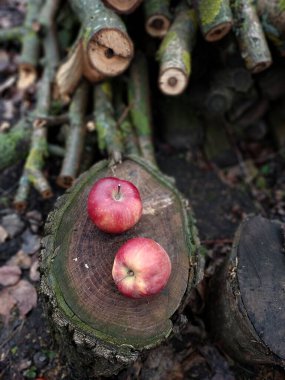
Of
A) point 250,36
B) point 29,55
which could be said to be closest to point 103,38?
point 250,36

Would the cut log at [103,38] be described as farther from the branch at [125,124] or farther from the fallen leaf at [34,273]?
the fallen leaf at [34,273]

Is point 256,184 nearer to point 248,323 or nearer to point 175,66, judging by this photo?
point 175,66

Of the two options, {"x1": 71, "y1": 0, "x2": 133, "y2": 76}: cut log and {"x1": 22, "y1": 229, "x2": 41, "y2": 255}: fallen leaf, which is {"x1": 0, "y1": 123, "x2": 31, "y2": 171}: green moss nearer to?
{"x1": 22, "y1": 229, "x2": 41, "y2": 255}: fallen leaf

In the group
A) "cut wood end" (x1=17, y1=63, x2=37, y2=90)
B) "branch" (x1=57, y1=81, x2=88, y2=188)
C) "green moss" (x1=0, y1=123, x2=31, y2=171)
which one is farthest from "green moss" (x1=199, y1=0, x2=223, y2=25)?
"cut wood end" (x1=17, y1=63, x2=37, y2=90)

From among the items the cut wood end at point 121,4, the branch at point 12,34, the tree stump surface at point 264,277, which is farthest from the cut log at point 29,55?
the tree stump surface at point 264,277

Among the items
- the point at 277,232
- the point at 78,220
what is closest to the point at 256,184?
the point at 277,232

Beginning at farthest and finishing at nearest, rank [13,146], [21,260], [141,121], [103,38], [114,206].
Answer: [141,121]
[13,146]
[21,260]
[103,38]
[114,206]

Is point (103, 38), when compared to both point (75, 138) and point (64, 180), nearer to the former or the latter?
point (75, 138)
